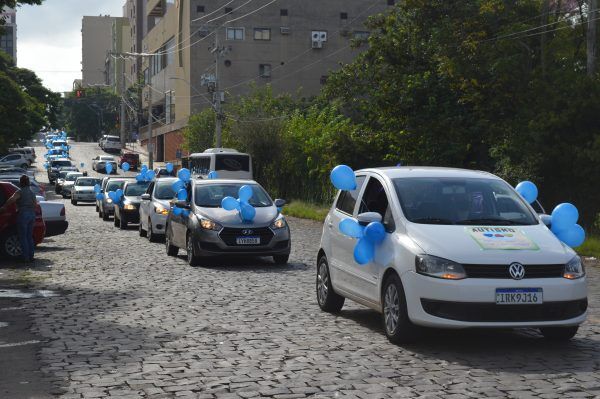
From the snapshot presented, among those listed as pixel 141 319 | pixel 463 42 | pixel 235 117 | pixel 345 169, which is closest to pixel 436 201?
pixel 345 169

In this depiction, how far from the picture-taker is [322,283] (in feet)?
40.7

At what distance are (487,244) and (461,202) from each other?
114 centimetres

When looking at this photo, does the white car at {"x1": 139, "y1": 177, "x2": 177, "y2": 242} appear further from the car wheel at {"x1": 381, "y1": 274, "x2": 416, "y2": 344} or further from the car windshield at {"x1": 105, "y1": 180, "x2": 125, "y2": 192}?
the car wheel at {"x1": 381, "y1": 274, "x2": 416, "y2": 344}

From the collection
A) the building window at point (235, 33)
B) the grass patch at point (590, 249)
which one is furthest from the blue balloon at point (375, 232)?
the building window at point (235, 33)

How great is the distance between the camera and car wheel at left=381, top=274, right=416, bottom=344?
948 cm

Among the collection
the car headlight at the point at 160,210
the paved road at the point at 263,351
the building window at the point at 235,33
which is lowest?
the paved road at the point at 263,351

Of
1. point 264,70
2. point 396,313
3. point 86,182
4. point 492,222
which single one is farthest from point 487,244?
point 264,70

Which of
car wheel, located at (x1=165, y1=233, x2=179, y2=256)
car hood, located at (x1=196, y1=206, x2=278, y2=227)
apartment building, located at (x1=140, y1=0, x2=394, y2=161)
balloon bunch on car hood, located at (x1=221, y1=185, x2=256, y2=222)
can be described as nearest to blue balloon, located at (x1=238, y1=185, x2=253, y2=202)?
balloon bunch on car hood, located at (x1=221, y1=185, x2=256, y2=222)

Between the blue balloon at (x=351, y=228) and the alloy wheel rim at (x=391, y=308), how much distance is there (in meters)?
0.95

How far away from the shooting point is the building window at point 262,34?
294 feet

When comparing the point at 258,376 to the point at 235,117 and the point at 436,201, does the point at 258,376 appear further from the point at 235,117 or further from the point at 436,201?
the point at 235,117

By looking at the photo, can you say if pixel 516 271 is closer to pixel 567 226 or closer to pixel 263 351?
pixel 567 226

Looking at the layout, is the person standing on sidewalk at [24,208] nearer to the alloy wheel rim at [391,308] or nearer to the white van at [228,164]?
the alloy wheel rim at [391,308]

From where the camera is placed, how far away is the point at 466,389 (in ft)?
25.3
